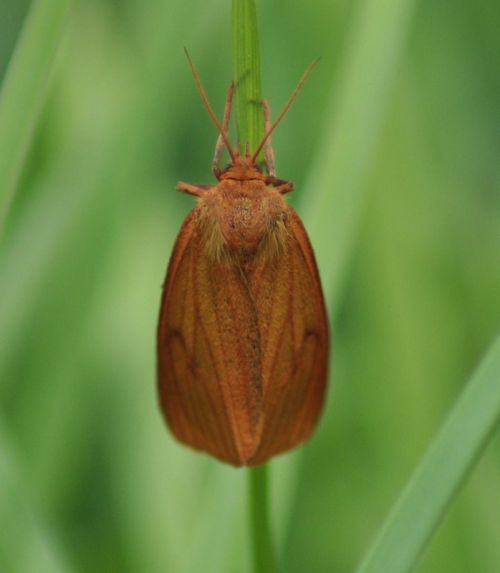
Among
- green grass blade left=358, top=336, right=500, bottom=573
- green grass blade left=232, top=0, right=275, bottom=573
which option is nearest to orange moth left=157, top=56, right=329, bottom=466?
green grass blade left=232, top=0, right=275, bottom=573

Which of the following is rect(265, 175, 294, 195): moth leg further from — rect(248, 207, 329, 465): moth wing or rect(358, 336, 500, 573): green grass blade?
rect(358, 336, 500, 573): green grass blade

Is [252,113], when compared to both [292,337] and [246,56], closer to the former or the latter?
[246,56]

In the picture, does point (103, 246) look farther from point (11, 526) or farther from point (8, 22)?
point (8, 22)

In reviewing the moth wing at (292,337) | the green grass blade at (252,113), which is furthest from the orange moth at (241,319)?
the green grass blade at (252,113)

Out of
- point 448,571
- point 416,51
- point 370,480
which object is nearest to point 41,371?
point 370,480

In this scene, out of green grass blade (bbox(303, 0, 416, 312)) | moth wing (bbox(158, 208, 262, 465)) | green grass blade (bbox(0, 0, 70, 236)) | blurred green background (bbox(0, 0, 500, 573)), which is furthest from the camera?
blurred green background (bbox(0, 0, 500, 573))

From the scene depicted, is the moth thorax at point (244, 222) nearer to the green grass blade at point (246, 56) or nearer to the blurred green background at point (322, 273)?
the blurred green background at point (322, 273)

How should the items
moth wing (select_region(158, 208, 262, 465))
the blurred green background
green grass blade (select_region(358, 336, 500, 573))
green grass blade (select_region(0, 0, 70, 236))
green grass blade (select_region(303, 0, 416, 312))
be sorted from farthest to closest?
the blurred green background → green grass blade (select_region(303, 0, 416, 312)) → moth wing (select_region(158, 208, 262, 465)) → green grass blade (select_region(0, 0, 70, 236)) → green grass blade (select_region(358, 336, 500, 573))
